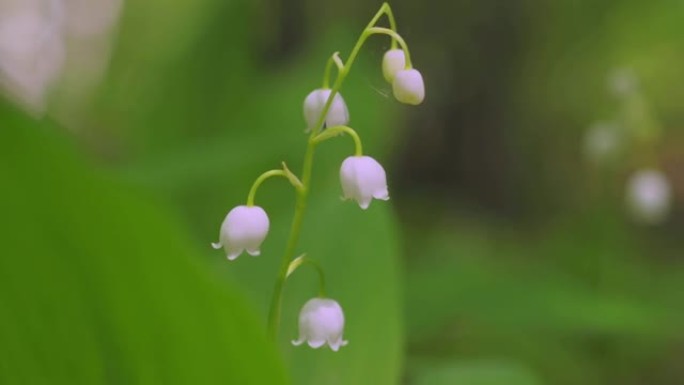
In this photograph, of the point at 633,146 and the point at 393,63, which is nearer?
the point at 393,63

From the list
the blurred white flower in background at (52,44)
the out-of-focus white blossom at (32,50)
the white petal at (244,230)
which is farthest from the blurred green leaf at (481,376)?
the out-of-focus white blossom at (32,50)

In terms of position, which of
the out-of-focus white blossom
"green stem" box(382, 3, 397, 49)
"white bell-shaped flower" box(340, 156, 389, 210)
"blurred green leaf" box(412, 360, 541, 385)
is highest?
the out-of-focus white blossom

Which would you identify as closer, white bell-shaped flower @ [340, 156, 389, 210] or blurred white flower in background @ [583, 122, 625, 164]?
white bell-shaped flower @ [340, 156, 389, 210]

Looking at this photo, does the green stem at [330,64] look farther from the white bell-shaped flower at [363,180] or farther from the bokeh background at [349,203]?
the bokeh background at [349,203]

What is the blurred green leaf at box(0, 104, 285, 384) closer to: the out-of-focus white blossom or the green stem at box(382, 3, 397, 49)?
the green stem at box(382, 3, 397, 49)

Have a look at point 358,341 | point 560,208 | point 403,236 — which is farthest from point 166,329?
point 560,208

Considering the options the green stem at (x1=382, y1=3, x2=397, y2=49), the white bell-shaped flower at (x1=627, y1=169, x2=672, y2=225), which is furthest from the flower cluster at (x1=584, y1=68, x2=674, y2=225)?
the green stem at (x1=382, y1=3, x2=397, y2=49)

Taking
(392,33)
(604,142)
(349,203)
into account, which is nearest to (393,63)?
(392,33)

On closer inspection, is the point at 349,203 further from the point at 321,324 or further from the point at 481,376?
the point at 321,324
